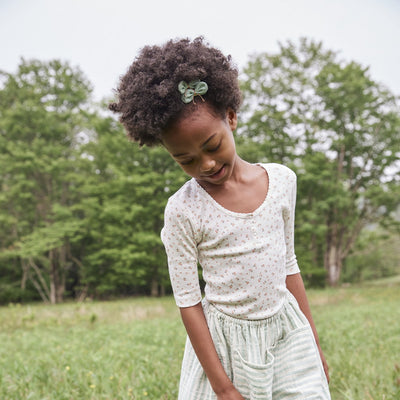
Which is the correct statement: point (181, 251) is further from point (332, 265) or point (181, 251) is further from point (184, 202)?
point (332, 265)

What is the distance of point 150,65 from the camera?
123 cm

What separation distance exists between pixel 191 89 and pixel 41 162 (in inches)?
665

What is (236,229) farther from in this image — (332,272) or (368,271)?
(368,271)

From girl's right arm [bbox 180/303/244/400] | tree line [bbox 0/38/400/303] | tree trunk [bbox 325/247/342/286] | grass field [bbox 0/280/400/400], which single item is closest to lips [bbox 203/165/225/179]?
girl's right arm [bbox 180/303/244/400]

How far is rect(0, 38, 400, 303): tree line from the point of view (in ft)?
56.7

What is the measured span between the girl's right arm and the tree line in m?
14.9

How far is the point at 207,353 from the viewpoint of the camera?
1.30 metres

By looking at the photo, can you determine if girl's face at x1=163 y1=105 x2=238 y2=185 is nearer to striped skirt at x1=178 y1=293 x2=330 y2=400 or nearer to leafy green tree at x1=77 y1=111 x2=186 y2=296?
striped skirt at x1=178 y1=293 x2=330 y2=400

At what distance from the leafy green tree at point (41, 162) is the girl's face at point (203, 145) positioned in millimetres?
16169

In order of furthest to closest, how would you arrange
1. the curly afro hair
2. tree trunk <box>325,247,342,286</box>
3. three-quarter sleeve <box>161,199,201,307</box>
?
tree trunk <box>325,247,342,286</box> < three-quarter sleeve <box>161,199,201,307</box> < the curly afro hair

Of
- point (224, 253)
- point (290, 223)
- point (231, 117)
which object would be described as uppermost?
point (231, 117)

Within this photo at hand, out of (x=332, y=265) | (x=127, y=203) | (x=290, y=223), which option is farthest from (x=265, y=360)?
(x=332, y=265)

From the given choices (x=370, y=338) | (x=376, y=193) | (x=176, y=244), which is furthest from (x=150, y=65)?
(x=376, y=193)

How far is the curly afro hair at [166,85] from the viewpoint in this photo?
120cm
